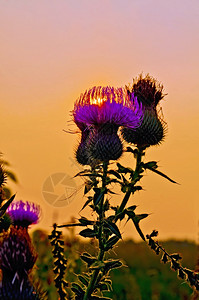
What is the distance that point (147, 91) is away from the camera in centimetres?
507

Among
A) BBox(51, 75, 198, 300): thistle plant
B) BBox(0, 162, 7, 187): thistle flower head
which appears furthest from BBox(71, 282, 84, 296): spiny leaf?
BBox(0, 162, 7, 187): thistle flower head

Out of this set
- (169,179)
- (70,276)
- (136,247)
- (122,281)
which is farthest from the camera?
(136,247)

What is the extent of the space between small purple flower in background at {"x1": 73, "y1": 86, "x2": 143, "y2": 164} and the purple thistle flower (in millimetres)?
870

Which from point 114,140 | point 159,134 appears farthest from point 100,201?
point 159,134

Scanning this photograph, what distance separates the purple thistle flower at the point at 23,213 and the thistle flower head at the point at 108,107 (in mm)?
1104

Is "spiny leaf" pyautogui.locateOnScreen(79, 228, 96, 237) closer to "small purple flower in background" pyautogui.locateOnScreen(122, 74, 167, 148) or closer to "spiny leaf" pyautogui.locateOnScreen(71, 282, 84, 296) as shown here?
"spiny leaf" pyautogui.locateOnScreen(71, 282, 84, 296)

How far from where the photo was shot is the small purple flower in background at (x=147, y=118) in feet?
16.2

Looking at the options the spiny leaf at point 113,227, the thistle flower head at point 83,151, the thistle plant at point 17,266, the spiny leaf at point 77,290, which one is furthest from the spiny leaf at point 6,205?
the thistle flower head at point 83,151

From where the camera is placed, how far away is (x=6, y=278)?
Result: 12.0 ft

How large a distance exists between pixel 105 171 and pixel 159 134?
2.76 ft

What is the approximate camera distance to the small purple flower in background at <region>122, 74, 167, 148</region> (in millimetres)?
4945

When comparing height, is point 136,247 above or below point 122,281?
above

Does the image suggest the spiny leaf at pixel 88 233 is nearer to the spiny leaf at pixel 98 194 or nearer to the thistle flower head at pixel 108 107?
the spiny leaf at pixel 98 194

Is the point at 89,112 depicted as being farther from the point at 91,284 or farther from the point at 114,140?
the point at 91,284
